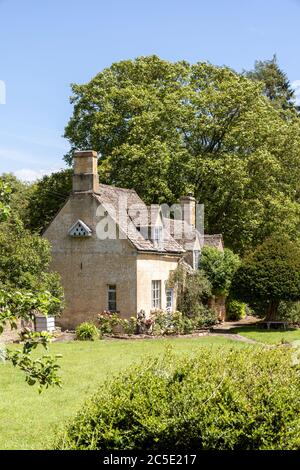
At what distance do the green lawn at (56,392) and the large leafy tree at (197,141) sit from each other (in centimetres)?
1735

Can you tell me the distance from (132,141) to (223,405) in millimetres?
34031

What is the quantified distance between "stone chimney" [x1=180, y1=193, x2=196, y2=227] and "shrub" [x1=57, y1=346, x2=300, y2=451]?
3126 cm

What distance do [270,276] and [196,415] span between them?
25.9 metres

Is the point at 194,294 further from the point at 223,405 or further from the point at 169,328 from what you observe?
the point at 223,405

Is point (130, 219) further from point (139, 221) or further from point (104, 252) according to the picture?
point (104, 252)

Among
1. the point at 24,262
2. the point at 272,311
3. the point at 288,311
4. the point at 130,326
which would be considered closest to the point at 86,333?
the point at 130,326

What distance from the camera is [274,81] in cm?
6544

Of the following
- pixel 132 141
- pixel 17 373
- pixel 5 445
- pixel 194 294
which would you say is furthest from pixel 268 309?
pixel 5 445

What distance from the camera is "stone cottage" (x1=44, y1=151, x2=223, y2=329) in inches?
1212

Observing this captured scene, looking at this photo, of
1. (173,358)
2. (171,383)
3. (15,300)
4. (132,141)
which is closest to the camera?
(15,300)

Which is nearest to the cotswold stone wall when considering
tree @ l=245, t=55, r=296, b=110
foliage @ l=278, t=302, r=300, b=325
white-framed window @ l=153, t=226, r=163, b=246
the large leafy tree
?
white-framed window @ l=153, t=226, r=163, b=246

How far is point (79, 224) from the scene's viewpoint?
104ft

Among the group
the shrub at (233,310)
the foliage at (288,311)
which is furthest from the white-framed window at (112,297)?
the shrub at (233,310)

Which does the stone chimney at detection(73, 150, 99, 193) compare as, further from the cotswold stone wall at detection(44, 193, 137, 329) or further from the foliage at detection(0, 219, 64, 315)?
the foliage at detection(0, 219, 64, 315)
